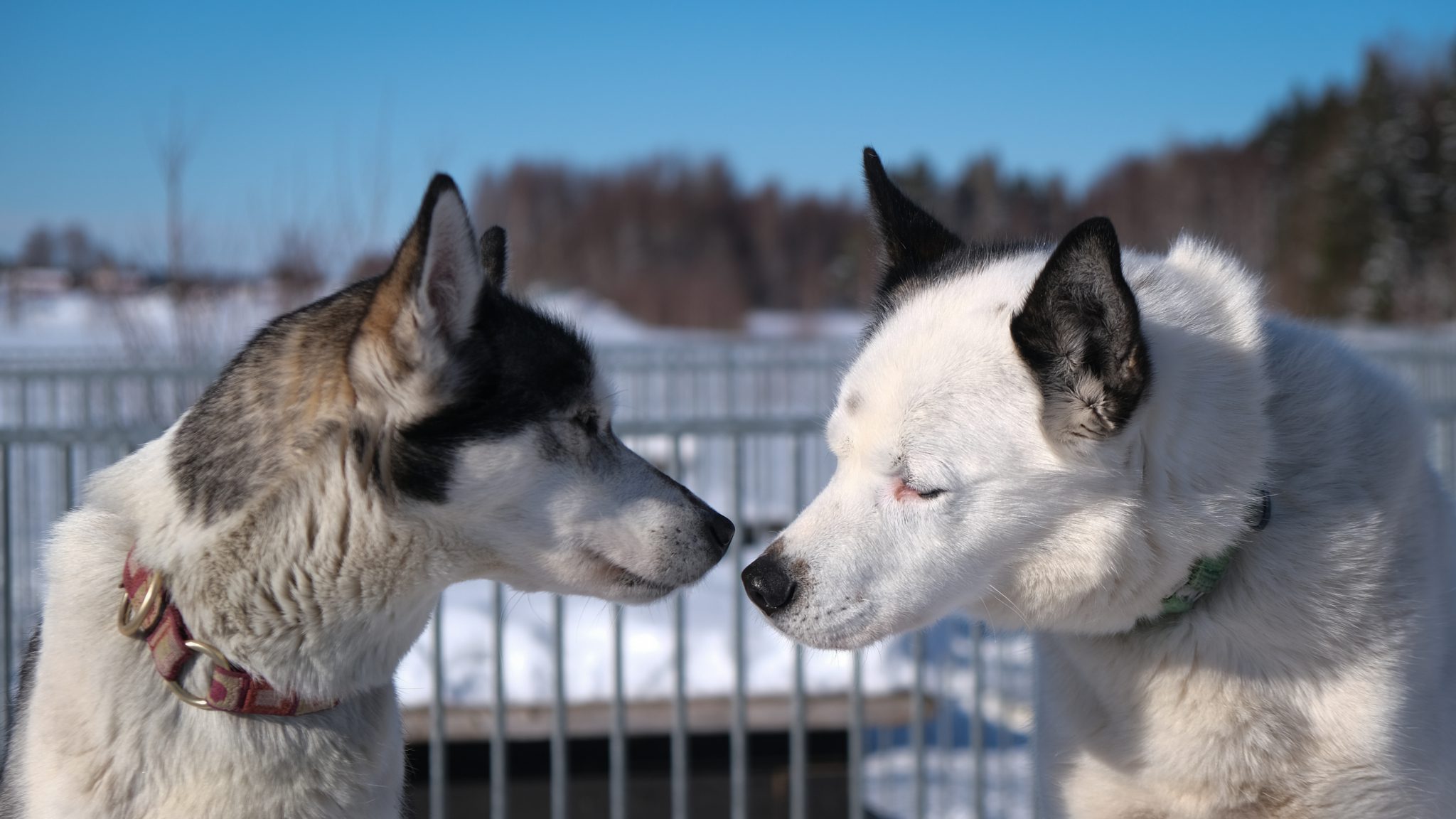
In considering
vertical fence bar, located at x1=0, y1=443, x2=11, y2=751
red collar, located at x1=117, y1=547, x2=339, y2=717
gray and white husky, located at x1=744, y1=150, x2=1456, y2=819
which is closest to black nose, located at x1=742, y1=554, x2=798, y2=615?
gray and white husky, located at x1=744, y1=150, x2=1456, y2=819

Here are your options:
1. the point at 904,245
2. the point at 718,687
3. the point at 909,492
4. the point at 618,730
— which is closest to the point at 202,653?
the point at 909,492

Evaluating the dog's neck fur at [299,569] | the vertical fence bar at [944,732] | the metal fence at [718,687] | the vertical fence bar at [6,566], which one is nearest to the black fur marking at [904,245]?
the metal fence at [718,687]

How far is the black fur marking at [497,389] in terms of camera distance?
86.0 inches

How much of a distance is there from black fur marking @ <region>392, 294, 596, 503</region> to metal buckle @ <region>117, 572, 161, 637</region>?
0.47 m

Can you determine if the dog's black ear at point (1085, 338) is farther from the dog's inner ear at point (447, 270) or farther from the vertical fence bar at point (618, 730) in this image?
the vertical fence bar at point (618, 730)

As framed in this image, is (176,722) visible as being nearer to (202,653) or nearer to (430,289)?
(202,653)

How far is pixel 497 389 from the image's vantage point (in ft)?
7.63

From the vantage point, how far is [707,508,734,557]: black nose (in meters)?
2.51

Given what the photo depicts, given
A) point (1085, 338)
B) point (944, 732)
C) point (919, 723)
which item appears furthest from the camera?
point (944, 732)

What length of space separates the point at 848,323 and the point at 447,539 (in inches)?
1126

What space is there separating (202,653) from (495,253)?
120cm

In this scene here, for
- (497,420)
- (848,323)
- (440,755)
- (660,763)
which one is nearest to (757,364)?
(660,763)

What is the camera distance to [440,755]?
412cm

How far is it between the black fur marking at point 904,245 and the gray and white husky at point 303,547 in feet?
2.80
